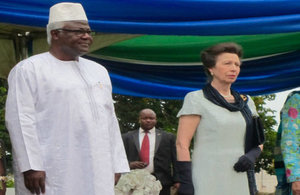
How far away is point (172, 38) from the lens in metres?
7.92

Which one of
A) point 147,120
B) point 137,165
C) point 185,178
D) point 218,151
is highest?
point 147,120

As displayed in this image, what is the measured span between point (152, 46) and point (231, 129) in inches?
132

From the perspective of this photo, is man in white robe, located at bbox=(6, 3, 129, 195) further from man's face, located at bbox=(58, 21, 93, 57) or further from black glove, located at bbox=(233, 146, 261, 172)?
black glove, located at bbox=(233, 146, 261, 172)

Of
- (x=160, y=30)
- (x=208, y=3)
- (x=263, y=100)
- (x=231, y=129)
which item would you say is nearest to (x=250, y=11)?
(x=208, y=3)

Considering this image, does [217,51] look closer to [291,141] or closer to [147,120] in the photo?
[291,141]

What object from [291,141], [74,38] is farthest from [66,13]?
[291,141]

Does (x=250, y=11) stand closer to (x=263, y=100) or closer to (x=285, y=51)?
(x=285, y=51)

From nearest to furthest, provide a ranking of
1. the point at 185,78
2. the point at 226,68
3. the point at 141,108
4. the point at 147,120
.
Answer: the point at 226,68 → the point at 185,78 → the point at 147,120 → the point at 141,108

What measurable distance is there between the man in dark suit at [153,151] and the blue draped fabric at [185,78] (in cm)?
49

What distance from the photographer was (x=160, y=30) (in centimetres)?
583

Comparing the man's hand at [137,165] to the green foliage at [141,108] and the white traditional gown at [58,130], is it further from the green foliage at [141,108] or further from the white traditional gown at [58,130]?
the green foliage at [141,108]

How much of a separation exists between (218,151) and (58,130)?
117 centimetres

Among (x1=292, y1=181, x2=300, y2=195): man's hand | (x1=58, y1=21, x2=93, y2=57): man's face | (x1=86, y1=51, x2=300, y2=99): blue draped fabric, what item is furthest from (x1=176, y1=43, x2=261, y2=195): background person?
(x1=86, y1=51, x2=300, y2=99): blue draped fabric

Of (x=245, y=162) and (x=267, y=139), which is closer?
(x=245, y=162)
